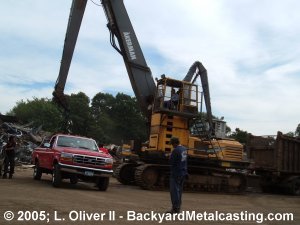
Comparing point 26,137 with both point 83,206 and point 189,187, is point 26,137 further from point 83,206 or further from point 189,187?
point 83,206

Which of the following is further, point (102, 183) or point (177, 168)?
point (102, 183)

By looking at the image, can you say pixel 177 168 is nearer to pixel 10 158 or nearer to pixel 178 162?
pixel 178 162

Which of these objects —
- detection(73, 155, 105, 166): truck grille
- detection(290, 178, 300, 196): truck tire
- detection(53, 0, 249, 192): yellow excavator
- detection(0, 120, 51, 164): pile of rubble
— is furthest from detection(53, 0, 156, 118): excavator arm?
detection(0, 120, 51, 164): pile of rubble

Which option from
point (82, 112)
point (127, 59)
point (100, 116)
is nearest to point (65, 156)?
point (127, 59)

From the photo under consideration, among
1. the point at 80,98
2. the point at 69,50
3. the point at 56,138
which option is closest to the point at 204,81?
the point at 69,50

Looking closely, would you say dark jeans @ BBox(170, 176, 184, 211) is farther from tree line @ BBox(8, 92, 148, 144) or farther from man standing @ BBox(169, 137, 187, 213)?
tree line @ BBox(8, 92, 148, 144)

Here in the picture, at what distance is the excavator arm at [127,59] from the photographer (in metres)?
19.8

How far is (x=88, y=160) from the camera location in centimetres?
1569

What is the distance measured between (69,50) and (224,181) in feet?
29.1

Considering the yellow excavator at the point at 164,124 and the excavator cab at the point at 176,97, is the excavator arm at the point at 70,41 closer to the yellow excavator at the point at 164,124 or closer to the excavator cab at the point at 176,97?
the yellow excavator at the point at 164,124

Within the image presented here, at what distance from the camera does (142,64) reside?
2052 centimetres

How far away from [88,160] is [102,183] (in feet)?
3.64

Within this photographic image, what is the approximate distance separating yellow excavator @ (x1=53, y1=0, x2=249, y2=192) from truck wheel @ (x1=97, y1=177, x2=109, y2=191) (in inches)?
100

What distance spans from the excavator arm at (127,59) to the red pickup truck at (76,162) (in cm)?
336
